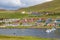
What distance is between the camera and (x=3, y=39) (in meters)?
47.8

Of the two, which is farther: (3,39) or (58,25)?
(58,25)

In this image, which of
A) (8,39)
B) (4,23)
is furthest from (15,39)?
(4,23)

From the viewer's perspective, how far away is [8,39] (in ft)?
159

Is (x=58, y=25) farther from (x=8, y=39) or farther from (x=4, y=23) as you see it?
(x=8, y=39)

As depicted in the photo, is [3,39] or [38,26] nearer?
[3,39]

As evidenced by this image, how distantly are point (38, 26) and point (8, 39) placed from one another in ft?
421

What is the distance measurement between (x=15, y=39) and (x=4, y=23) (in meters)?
146

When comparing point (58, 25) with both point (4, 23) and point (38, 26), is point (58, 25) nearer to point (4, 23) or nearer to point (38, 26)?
point (38, 26)

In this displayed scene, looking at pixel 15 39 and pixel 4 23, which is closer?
pixel 15 39

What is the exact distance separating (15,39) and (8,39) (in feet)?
4.84

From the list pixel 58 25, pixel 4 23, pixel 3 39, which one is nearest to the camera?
pixel 3 39

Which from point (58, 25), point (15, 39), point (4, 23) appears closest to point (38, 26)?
point (58, 25)

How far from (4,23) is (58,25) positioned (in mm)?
42357

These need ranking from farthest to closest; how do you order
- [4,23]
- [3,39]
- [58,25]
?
[4,23] < [58,25] < [3,39]
